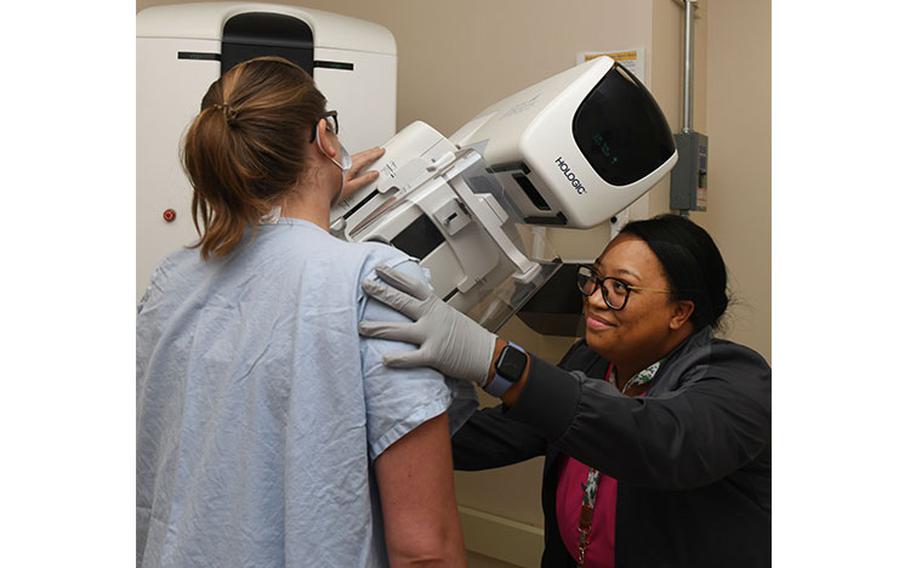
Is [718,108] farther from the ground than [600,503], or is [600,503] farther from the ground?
[718,108]

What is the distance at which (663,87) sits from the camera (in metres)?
2.11

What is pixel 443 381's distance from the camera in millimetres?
1082

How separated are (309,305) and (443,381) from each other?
210mm

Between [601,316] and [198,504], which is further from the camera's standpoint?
[601,316]

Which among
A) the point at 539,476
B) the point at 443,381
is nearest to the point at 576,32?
the point at 539,476

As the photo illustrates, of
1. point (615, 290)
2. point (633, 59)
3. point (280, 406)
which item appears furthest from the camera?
point (633, 59)

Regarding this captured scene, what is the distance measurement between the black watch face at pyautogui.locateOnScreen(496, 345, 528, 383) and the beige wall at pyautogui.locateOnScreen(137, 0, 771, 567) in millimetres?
1002

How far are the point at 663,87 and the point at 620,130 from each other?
77 cm

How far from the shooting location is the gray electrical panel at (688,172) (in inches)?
82.0

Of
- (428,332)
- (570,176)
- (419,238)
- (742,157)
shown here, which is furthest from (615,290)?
(742,157)

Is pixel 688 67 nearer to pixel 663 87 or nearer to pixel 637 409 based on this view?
pixel 663 87

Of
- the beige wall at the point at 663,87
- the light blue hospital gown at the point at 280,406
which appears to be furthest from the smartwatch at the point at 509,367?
the beige wall at the point at 663,87

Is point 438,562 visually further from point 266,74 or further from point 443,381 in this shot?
point 266,74

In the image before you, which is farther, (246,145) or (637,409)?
(637,409)
